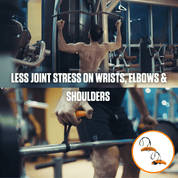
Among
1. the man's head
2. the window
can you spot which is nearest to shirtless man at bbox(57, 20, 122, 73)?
the man's head

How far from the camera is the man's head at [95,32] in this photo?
67 cm

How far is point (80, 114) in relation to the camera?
1.91 ft

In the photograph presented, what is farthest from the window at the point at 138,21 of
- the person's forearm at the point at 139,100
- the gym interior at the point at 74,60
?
the person's forearm at the point at 139,100

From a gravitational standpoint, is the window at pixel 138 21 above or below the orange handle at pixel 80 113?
above

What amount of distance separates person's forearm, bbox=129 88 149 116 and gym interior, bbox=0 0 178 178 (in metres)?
0.02

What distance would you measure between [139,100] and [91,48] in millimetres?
269

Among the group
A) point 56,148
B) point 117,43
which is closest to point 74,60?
point 117,43

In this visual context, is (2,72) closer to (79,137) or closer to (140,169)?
(79,137)

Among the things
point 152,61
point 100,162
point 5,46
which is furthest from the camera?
point 152,61

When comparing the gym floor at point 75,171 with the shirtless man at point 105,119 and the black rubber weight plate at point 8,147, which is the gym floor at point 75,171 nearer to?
the shirtless man at point 105,119

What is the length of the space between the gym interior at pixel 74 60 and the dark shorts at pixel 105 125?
0.03 m

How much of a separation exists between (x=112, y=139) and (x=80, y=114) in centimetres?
18

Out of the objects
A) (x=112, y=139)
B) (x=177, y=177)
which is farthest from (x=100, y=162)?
(x=177, y=177)

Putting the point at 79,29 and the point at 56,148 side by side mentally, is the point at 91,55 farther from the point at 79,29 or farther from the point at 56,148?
the point at 56,148
